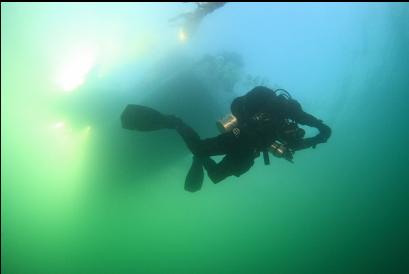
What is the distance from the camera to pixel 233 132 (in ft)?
20.2

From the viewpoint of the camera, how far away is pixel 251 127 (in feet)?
20.2

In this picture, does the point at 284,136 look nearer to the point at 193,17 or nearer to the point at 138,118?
the point at 138,118

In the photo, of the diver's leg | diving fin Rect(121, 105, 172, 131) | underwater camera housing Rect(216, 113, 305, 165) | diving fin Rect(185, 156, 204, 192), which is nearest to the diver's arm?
underwater camera housing Rect(216, 113, 305, 165)

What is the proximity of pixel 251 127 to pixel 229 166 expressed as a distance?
0.89 meters

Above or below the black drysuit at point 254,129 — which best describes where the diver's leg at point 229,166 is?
below

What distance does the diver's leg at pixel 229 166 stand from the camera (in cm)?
632

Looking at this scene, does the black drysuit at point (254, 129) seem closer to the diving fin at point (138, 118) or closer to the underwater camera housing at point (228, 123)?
the underwater camera housing at point (228, 123)

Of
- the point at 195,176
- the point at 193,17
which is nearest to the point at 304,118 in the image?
the point at 195,176

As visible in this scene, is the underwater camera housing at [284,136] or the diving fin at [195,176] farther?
the diving fin at [195,176]

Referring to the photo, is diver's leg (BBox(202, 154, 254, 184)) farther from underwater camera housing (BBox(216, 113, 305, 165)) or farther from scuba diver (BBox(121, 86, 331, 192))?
Result: underwater camera housing (BBox(216, 113, 305, 165))

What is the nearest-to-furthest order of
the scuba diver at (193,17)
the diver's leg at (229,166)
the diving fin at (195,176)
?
the diver's leg at (229,166), the diving fin at (195,176), the scuba diver at (193,17)

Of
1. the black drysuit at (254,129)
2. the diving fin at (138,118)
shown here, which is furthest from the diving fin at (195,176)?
the diving fin at (138,118)

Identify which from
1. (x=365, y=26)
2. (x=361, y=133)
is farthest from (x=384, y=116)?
(x=365, y=26)

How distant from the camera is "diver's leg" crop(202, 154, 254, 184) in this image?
632 centimetres
